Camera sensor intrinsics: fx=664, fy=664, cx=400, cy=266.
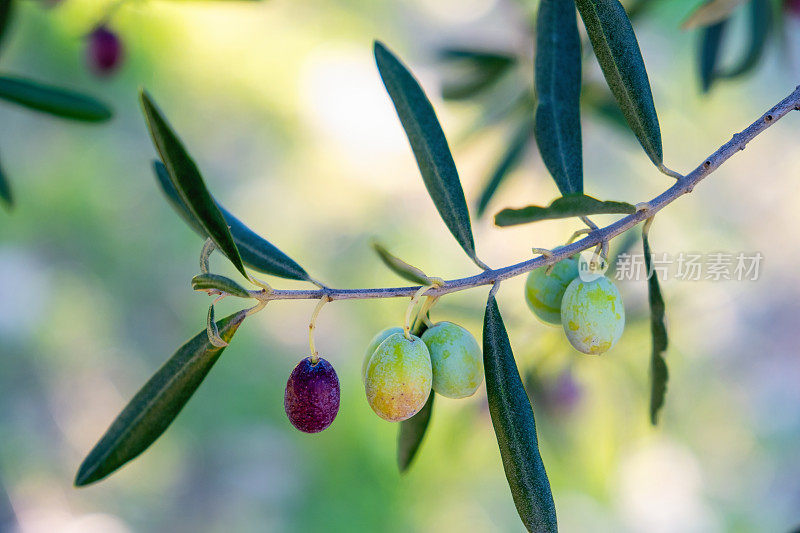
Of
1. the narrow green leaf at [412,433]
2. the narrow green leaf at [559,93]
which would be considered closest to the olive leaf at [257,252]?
the narrow green leaf at [412,433]

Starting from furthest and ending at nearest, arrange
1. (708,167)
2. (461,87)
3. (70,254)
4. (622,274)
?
(70,254) < (461,87) < (622,274) < (708,167)

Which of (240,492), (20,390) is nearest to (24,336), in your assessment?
(20,390)

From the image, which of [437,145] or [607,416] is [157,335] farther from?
[437,145]

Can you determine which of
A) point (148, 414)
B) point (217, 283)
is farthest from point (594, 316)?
point (148, 414)

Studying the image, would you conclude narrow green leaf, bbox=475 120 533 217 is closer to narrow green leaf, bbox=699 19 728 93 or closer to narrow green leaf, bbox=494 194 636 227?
narrow green leaf, bbox=699 19 728 93

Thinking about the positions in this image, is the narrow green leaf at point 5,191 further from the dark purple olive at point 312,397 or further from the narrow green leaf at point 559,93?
the narrow green leaf at point 559,93

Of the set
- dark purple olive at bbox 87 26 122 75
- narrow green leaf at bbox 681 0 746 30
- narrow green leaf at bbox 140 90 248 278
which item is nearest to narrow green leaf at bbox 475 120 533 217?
narrow green leaf at bbox 681 0 746 30
